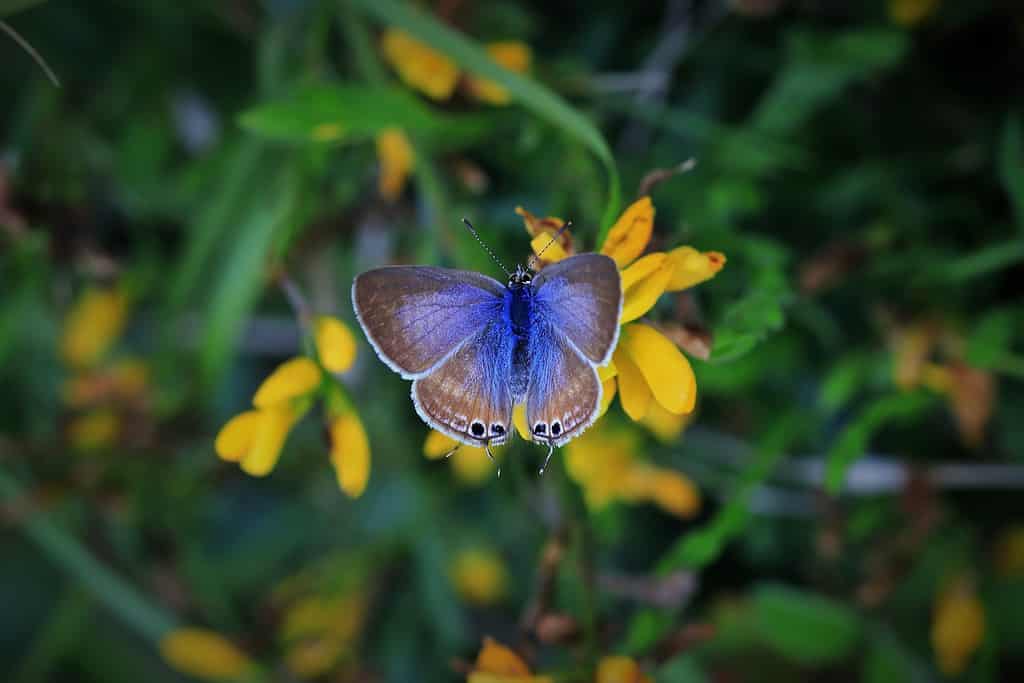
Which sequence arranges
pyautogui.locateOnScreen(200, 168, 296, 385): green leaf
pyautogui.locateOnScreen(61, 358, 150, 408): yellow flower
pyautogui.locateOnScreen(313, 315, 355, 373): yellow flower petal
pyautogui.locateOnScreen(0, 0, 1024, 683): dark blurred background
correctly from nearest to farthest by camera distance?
pyautogui.locateOnScreen(313, 315, 355, 373): yellow flower petal, pyautogui.locateOnScreen(0, 0, 1024, 683): dark blurred background, pyautogui.locateOnScreen(200, 168, 296, 385): green leaf, pyautogui.locateOnScreen(61, 358, 150, 408): yellow flower

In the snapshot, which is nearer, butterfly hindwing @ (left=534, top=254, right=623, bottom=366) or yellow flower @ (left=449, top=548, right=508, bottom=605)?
butterfly hindwing @ (left=534, top=254, right=623, bottom=366)

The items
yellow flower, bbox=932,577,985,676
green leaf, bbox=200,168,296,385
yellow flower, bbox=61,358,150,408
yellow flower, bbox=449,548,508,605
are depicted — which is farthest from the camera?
yellow flower, bbox=449,548,508,605

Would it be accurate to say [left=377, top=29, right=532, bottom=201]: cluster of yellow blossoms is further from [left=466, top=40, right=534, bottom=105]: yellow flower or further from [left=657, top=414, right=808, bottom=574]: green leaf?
[left=657, top=414, right=808, bottom=574]: green leaf

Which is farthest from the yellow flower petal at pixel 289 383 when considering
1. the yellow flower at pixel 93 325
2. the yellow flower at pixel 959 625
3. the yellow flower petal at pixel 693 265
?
the yellow flower at pixel 959 625

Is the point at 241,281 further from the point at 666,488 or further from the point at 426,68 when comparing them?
the point at 666,488

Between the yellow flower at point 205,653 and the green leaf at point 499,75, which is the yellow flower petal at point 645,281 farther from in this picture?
the yellow flower at point 205,653

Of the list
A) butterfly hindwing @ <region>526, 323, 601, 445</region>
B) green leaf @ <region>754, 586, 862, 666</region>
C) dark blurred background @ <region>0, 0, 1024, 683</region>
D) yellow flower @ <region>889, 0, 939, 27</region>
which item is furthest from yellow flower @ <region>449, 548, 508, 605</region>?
yellow flower @ <region>889, 0, 939, 27</region>

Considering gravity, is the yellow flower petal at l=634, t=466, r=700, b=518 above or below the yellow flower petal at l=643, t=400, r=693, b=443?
below
